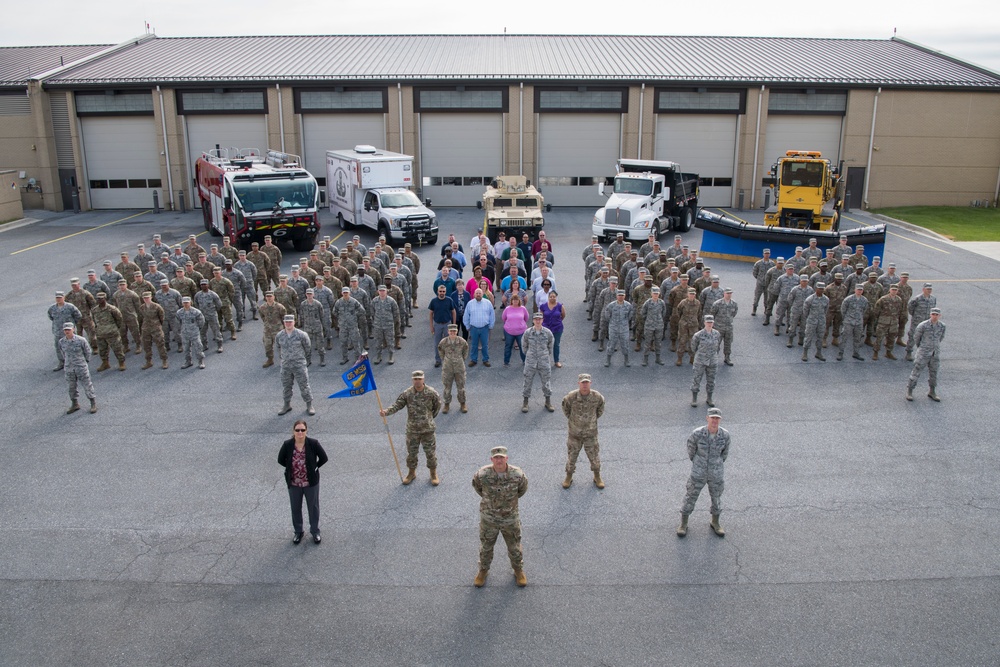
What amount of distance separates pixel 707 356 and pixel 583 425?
3.73 m

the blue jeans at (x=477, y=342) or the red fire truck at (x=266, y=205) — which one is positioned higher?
the red fire truck at (x=266, y=205)

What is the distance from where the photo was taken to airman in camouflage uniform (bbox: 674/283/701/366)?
49.3 feet

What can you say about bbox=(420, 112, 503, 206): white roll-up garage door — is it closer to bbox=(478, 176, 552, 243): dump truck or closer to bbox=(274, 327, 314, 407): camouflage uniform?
bbox=(478, 176, 552, 243): dump truck

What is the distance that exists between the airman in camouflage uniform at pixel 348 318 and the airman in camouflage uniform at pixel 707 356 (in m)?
6.27

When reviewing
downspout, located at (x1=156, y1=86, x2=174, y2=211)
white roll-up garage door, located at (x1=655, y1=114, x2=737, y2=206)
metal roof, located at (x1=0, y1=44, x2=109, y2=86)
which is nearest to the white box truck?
downspout, located at (x1=156, y1=86, x2=174, y2=211)

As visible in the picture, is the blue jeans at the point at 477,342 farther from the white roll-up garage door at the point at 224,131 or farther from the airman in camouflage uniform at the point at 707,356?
the white roll-up garage door at the point at 224,131

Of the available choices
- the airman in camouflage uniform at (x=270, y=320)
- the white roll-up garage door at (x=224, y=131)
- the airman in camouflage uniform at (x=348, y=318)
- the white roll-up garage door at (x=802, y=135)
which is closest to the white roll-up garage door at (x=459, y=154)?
the white roll-up garage door at (x=224, y=131)

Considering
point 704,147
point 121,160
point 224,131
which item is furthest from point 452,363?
point 121,160

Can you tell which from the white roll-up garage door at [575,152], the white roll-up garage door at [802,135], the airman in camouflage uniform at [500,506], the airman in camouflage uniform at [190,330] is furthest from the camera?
the white roll-up garage door at [575,152]

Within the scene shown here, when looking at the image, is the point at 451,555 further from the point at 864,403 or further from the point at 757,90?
the point at 757,90

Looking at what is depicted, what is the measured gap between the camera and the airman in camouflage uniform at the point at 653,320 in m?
15.0

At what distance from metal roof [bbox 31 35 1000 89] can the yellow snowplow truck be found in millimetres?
8508

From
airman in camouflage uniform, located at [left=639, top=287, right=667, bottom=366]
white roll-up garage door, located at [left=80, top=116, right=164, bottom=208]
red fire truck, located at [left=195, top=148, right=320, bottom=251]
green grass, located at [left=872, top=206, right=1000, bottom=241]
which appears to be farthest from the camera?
white roll-up garage door, located at [left=80, top=116, right=164, bottom=208]

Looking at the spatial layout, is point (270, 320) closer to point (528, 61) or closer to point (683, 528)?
point (683, 528)
